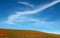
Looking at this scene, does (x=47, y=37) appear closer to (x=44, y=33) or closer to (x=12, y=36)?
(x=44, y=33)

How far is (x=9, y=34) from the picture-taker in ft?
36.2

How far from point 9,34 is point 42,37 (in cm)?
200

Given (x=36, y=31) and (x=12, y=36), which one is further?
(x=36, y=31)

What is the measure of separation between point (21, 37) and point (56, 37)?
7.19ft

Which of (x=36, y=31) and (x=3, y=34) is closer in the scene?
(x=3, y=34)

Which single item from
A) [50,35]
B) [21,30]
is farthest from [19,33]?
[50,35]

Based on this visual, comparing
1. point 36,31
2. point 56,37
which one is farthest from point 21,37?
point 56,37

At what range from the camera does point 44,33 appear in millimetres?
11539

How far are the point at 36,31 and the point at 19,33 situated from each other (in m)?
1.11

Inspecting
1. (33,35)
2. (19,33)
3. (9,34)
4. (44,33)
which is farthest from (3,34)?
(44,33)

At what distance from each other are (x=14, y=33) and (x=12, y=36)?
433mm

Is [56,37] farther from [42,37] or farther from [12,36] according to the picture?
[12,36]

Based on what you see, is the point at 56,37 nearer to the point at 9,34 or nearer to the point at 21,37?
the point at 21,37

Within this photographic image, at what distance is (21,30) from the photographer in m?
11.2
